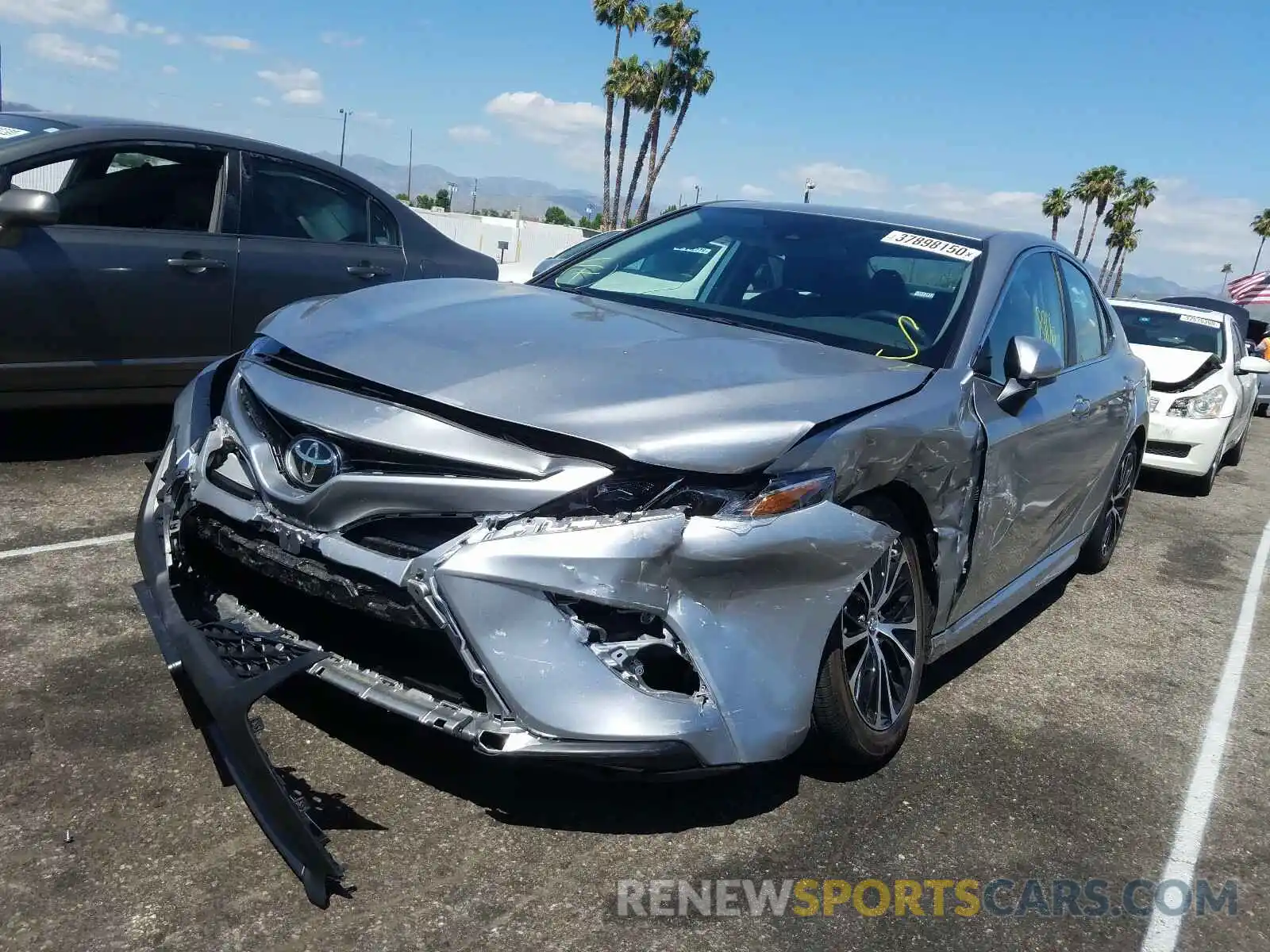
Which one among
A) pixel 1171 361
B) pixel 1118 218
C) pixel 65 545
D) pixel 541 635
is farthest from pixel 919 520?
pixel 1118 218

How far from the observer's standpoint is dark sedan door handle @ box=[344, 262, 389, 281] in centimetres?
632

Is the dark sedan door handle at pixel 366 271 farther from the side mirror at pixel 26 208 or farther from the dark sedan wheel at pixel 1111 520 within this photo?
the dark sedan wheel at pixel 1111 520

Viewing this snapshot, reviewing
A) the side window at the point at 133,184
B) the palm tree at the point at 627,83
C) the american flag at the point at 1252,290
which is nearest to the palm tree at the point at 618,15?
the palm tree at the point at 627,83

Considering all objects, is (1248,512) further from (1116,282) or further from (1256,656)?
(1116,282)

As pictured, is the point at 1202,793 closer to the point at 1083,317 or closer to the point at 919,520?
the point at 919,520

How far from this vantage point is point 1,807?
2.59 meters

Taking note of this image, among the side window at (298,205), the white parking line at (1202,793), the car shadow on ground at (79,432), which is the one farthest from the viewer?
the side window at (298,205)

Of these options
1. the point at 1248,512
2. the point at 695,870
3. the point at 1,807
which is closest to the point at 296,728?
the point at 1,807

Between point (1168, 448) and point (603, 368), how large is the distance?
762cm

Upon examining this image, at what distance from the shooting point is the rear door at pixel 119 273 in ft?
16.6

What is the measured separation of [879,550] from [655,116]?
1950 inches

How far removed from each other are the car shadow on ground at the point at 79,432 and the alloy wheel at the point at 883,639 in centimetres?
390

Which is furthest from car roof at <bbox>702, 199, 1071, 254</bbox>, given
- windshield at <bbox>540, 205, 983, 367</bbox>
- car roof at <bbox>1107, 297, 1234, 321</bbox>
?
car roof at <bbox>1107, 297, 1234, 321</bbox>

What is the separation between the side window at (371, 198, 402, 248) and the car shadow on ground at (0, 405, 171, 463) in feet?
5.16
